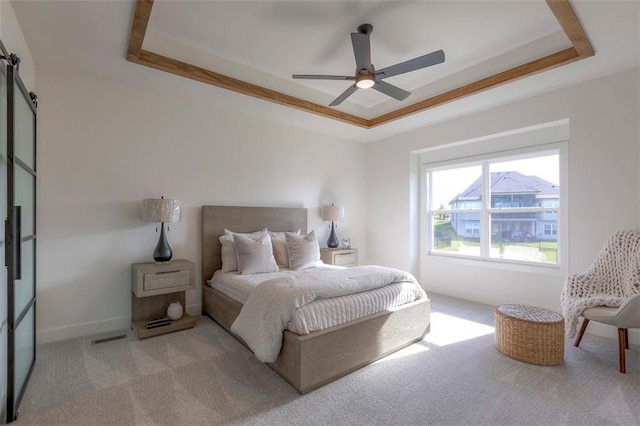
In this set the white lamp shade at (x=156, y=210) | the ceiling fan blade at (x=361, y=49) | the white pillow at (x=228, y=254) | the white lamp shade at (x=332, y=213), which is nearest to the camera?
the ceiling fan blade at (x=361, y=49)

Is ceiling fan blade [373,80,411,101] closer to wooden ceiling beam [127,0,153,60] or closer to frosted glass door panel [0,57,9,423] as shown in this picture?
wooden ceiling beam [127,0,153,60]

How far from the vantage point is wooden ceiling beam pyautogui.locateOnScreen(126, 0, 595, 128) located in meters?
2.21

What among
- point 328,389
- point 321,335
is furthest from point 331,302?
point 328,389

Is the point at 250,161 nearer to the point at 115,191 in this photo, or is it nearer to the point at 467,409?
the point at 115,191

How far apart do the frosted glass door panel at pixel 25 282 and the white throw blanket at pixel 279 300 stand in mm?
1431

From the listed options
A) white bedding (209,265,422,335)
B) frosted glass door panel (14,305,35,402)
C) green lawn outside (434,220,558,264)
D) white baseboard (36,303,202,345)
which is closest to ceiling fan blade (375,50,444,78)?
white bedding (209,265,422,335)

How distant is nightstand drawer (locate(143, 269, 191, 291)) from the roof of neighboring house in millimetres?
4014

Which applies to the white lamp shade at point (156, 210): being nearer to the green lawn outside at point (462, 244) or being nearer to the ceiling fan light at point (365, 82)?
the ceiling fan light at point (365, 82)

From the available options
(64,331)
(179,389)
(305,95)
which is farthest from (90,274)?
(305,95)

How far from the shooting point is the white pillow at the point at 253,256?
3.27 meters

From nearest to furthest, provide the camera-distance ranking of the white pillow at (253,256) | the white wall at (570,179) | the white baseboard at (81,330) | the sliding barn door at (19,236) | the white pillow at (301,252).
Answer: the sliding barn door at (19,236) < the white baseboard at (81,330) < the white wall at (570,179) < the white pillow at (253,256) < the white pillow at (301,252)

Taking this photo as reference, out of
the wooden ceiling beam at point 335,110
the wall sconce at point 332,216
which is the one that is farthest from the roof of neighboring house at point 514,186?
the wall sconce at point 332,216

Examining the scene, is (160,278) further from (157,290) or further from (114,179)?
(114,179)

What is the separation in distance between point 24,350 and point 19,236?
87 centimetres
